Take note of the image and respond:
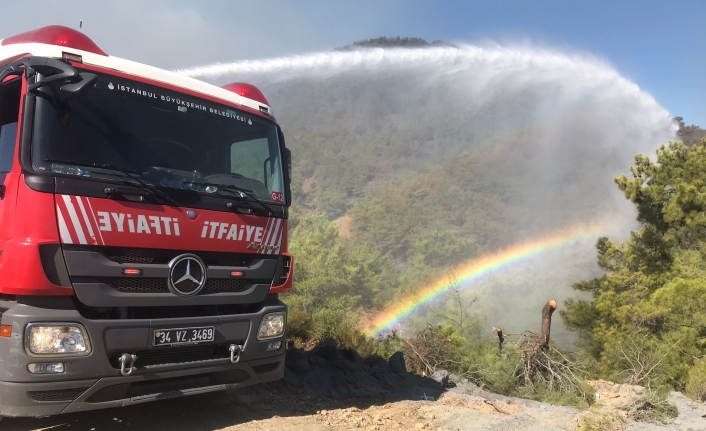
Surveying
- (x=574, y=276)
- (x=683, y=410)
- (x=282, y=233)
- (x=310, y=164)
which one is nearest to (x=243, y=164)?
(x=282, y=233)

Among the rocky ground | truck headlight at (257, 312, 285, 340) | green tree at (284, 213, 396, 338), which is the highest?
truck headlight at (257, 312, 285, 340)

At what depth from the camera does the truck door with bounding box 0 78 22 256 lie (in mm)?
3904

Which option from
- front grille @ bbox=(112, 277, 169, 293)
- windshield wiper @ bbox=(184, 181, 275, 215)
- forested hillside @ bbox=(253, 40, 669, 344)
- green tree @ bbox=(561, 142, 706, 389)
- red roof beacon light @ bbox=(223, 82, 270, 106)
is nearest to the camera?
front grille @ bbox=(112, 277, 169, 293)

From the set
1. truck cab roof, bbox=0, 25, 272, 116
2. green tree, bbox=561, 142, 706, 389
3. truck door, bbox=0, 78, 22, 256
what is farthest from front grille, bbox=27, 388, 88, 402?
green tree, bbox=561, 142, 706, 389

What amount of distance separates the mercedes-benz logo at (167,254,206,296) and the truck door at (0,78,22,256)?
1238 millimetres

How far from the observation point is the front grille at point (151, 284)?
13.7 ft

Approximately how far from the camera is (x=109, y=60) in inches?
181

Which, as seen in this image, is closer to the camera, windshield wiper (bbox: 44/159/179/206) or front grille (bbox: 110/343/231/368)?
windshield wiper (bbox: 44/159/179/206)

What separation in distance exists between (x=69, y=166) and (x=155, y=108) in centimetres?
107

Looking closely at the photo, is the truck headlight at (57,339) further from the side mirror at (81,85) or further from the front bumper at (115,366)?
the side mirror at (81,85)

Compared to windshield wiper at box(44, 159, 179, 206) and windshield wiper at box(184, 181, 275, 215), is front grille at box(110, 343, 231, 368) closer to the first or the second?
windshield wiper at box(44, 159, 179, 206)

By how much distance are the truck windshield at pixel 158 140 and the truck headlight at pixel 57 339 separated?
117cm

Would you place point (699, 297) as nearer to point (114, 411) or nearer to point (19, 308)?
point (114, 411)

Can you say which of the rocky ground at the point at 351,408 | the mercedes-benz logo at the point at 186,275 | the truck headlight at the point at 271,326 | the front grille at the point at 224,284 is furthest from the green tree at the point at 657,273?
the mercedes-benz logo at the point at 186,275
